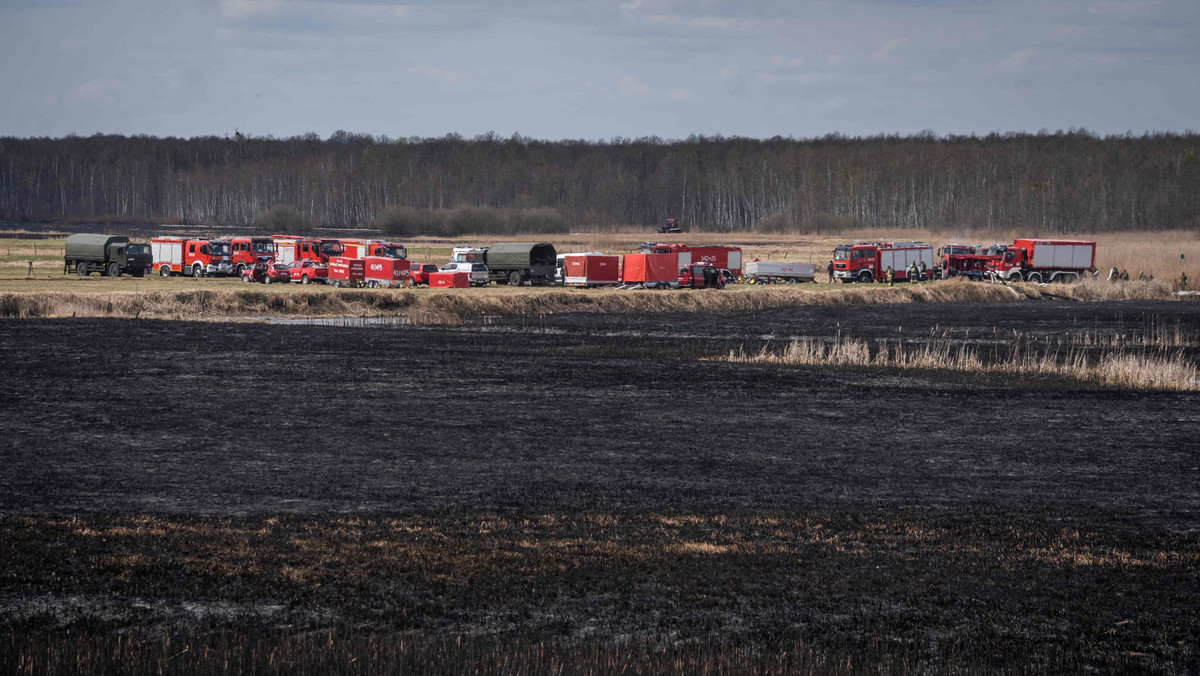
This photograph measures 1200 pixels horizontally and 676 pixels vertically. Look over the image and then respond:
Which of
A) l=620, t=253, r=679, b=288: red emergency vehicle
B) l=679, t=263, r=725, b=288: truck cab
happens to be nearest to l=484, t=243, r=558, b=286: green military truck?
l=620, t=253, r=679, b=288: red emergency vehicle

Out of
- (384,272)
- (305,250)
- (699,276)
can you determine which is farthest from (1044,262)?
(305,250)

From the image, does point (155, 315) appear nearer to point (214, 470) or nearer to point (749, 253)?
point (214, 470)

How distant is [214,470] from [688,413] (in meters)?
12.0

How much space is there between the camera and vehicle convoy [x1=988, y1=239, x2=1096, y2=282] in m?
89.6

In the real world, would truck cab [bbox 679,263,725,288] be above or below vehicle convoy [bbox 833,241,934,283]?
below

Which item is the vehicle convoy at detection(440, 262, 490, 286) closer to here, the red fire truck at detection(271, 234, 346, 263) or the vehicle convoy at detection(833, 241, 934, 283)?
the red fire truck at detection(271, 234, 346, 263)

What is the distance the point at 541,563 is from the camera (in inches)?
570

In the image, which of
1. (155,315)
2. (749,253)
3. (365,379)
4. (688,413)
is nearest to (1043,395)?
(688,413)

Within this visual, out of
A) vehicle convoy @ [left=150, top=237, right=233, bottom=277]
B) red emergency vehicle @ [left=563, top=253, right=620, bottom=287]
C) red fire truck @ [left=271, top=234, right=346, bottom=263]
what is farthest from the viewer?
red fire truck @ [left=271, top=234, right=346, bottom=263]

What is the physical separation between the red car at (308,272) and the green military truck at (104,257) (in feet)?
38.3

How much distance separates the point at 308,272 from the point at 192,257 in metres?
11.2

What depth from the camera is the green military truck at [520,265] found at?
75062 millimetres

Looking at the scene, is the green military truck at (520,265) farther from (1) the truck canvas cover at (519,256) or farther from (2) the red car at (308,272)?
(2) the red car at (308,272)

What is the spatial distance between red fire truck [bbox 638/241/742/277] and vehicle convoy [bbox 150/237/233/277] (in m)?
28.5
